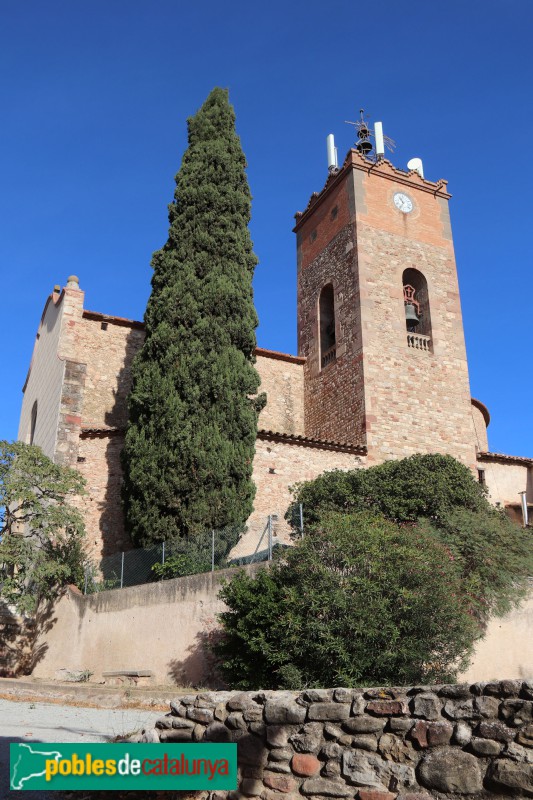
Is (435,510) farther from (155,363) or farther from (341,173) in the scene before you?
(341,173)

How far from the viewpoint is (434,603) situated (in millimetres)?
10305

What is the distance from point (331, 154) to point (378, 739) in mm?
25450

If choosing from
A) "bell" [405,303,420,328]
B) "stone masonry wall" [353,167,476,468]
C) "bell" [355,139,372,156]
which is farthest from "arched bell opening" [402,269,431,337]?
"bell" [355,139,372,156]

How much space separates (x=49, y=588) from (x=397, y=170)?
736 inches

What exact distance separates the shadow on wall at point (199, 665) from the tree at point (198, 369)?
3.20m

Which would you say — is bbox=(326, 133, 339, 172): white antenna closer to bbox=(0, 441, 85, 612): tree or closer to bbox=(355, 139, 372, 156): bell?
bbox=(355, 139, 372, 156): bell

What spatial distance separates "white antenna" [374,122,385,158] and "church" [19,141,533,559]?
0.59 meters

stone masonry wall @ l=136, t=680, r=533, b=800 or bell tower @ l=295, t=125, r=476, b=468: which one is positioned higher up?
bell tower @ l=295, t=125, r=476, b=468

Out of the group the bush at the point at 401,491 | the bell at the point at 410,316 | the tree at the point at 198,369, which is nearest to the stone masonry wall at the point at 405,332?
the bell at the point at 410,316

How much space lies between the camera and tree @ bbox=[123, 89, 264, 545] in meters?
15.5

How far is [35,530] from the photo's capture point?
16.3m

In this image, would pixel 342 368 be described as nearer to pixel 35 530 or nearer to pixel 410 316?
pixel 410 316

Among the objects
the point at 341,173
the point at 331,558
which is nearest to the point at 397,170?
the point at 341,173

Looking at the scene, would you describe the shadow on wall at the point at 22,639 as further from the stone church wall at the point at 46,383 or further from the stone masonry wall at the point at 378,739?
the stone masonry wall at the point at 378,739
